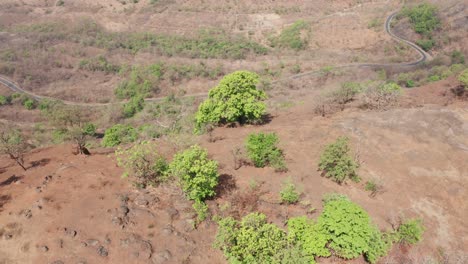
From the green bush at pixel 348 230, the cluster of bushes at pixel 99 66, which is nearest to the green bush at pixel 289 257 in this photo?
the green bush at pixel 348 230

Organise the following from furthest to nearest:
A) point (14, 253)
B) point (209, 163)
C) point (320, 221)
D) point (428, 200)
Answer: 1. point (428, 200)
2. point (209, 163)
3. point (320, 221)
4. point (14, 253)

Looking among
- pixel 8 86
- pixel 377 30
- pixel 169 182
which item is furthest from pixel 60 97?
pixel 377 30

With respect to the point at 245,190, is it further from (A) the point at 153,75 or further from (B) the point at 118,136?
(A) the point at 153,75

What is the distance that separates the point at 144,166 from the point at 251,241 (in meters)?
9.04

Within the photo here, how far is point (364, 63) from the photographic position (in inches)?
3036

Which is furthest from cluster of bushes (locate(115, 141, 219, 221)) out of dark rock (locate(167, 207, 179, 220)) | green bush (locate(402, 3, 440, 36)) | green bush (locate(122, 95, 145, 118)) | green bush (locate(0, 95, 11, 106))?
green bush (locate(402, 3, 440, 36))

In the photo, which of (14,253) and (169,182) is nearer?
(14,253)

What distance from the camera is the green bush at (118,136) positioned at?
3400 cm

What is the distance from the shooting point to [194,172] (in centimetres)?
1911

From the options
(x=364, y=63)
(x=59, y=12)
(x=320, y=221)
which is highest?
(x=320, y=221)

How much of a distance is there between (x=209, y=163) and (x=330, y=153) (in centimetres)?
921

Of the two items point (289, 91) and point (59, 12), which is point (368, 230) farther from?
point (59, 12)

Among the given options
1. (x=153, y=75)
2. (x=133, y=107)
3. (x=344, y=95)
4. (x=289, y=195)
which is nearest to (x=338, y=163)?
(x=289, y=195)

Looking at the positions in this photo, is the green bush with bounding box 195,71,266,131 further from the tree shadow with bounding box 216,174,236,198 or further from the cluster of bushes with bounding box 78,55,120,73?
the cluster of bushes with bounding box 78,55,120,73
